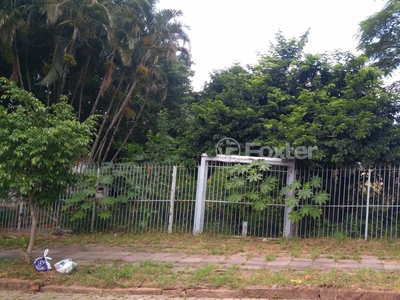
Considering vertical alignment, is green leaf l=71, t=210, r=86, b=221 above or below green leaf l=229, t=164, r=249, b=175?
below

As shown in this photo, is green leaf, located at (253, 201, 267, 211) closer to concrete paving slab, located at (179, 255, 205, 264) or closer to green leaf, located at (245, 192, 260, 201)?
green leaf, located at (245, 192, 260, 201)

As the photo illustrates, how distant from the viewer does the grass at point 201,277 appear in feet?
22.1

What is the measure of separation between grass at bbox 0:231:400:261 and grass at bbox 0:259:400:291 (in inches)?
57.2

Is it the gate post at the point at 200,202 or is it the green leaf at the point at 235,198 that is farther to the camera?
the gate post at the point at 200,202

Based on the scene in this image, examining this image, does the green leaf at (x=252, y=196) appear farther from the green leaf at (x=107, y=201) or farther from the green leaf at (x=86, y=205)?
the green leaf at (x=86, y=205)

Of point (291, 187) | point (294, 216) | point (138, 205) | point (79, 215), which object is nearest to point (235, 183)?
point (291, 187)

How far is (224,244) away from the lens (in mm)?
10156

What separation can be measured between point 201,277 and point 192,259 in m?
1.58

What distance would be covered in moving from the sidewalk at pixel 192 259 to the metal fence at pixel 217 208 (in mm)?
1275

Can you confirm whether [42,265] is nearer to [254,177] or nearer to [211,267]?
[211,267]

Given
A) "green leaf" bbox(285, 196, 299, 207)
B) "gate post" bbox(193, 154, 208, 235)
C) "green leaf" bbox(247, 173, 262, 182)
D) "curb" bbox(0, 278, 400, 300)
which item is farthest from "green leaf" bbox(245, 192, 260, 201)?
"curb" bbox(0, 278, 400, 300)

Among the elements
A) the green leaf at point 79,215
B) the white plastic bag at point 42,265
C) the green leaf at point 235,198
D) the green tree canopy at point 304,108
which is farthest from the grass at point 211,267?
the green tree canopy at point 304,108

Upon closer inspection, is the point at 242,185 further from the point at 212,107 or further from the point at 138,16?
the point at 138,16

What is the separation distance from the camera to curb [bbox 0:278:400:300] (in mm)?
6332
